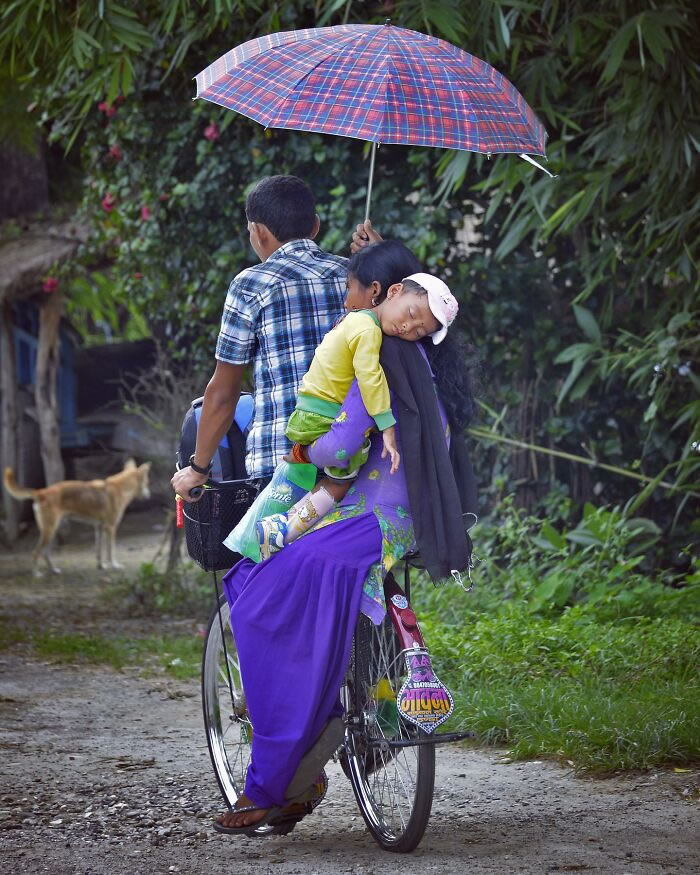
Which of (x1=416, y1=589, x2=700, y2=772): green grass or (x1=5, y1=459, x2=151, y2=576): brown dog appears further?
(x1=5, y1=459, x2=151, y2=576): brown dog

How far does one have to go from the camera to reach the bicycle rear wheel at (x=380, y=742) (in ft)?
12.1

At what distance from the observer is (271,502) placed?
3.75m

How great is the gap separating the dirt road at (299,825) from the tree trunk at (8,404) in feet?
27.9

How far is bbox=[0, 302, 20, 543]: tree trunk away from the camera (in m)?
13.9

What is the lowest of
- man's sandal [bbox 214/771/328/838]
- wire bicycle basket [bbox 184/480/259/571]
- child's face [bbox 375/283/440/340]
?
Result: man's sandal [bbox 214/771/328/838]

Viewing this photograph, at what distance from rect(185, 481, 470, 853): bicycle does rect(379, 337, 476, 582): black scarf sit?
0.64 ft

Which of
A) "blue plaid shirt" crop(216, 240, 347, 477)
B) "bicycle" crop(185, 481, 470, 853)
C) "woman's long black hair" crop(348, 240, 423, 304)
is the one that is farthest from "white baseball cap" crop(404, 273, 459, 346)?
"bicycle" crop(185, 481, 470, 853)

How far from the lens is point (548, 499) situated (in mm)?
7844

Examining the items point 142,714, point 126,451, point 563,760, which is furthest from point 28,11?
point 126,451

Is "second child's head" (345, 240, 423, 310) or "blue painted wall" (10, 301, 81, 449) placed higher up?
"second child's head" (345, 240, 423, 310)

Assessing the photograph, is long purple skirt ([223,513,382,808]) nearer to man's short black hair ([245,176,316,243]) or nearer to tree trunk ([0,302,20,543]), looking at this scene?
man's short black hair ([245,176,316,243])

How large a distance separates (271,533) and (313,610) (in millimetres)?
251

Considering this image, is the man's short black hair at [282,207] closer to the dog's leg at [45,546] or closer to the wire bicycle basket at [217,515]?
the wire bicycle basket at [217,515]

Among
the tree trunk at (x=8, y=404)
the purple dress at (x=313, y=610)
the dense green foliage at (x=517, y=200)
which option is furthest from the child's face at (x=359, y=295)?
the tree trunk at (x=8, y=404)
